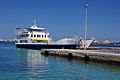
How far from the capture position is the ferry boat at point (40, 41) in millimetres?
60719

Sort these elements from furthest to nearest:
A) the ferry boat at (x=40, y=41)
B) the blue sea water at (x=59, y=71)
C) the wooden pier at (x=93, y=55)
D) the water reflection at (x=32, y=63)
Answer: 1. the ferry boat at (x=40, y=41)
2. the wooden pier at (x=93, y=55)
3. the water reflection at (x=32, y=63)
4. the blue sea water at (x=59, y=71)

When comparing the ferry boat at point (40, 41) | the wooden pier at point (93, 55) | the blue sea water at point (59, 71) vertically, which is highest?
the ferry boat at point (40, 41)

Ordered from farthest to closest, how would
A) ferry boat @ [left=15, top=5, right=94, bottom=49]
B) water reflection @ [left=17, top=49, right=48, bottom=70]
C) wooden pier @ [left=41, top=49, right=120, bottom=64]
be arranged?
ferry boat @ [left=15, top=5, right=94, bottom=49] < wooden pier @ [left=41, top=49, right=120, bottom=64] < water reflection @ [left=17, top=49, right=48, bottom=70]

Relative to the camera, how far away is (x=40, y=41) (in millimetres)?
66688

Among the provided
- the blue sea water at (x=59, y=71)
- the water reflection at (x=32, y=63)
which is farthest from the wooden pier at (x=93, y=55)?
the water reflection at (x=32, y=63)

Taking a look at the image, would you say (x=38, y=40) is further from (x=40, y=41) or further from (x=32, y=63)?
(x=32, y=63)

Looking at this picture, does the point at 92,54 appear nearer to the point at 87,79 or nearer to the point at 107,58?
the point at 107,58

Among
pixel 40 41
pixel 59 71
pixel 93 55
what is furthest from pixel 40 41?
pixel 59 71

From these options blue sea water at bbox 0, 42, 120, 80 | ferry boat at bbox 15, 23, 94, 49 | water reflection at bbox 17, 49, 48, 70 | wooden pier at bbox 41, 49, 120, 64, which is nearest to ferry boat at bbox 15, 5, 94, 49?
ferry boat at bbox 15, 23, 94, 49

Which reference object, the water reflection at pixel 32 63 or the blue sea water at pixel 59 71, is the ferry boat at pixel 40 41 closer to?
the water reflection at pixel 32 63

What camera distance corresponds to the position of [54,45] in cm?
6084

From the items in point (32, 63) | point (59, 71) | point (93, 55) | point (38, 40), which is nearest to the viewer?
point (59, 71)

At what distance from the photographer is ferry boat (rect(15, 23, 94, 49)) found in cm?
6072

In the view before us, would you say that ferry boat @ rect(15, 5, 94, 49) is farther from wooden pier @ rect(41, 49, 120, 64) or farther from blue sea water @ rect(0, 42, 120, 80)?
blue sea water @ rect(0, 42, 120, 80)
